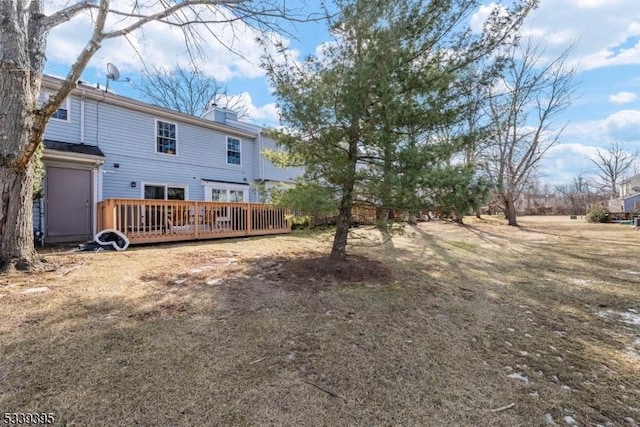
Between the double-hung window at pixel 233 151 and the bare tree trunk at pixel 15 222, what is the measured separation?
9.38 meters

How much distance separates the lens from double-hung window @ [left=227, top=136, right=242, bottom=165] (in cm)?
1404

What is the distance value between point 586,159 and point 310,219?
162 ft

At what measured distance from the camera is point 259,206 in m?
10.6

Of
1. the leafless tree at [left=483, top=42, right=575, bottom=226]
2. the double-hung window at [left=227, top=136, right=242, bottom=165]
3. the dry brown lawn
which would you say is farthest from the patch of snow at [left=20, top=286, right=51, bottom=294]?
the leafless tree at [left=483, top=42, right=575, bottom=226]

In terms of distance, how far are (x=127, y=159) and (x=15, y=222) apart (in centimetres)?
674

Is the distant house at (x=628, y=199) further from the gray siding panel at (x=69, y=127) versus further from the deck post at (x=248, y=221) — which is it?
the gray siding panel at (x=69, y=127)

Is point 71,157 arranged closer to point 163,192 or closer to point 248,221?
point 163,192

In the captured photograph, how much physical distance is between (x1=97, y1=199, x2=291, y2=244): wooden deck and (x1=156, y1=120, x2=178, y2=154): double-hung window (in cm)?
375

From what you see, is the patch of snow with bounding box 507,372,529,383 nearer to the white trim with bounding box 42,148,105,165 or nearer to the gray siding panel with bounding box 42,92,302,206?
the gray siding panel with bounding box 42,92,302,206

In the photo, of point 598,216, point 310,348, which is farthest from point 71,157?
point 598,216

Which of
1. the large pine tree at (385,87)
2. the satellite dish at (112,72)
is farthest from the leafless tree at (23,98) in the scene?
the satellite dish at (112,72)

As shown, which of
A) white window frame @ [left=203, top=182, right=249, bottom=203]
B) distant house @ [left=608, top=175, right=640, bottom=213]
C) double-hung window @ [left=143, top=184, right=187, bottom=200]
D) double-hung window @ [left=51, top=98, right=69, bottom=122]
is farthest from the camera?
distant house @ [left=608, top=175, right=640, bottom=213]

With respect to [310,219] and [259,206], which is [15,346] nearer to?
[310,219]

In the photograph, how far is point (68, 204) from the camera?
917 centimetres
